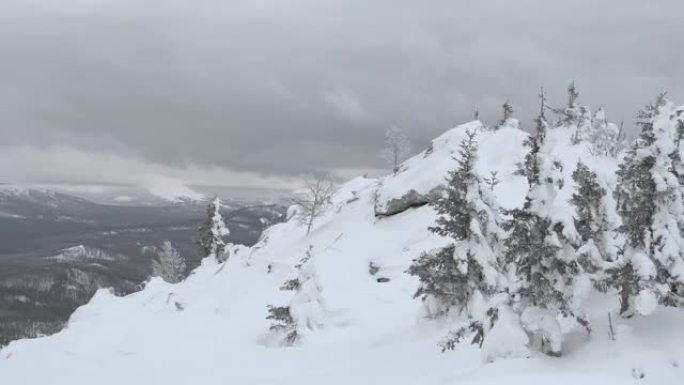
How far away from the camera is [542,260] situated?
607 inches

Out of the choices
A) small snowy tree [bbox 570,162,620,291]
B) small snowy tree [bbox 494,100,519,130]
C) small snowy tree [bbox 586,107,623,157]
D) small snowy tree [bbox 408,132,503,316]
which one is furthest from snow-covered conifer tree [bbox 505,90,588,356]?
small snowy tree [bbox 494,100,519,130]

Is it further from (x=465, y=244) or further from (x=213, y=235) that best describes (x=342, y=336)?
(x=213, y=235)

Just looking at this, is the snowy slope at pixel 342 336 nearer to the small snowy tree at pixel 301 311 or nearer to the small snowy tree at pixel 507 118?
the small snowy tree at pixel 301 311

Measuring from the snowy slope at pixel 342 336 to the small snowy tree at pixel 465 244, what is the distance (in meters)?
1.77

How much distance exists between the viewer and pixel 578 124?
2216 inches

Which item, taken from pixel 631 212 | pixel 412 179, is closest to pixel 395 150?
pixel 412 179

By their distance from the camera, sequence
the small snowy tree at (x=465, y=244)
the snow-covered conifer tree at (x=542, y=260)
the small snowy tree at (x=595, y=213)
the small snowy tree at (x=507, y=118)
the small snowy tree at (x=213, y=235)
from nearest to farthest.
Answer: the snow-covered conifer tree at (x=542, y=260) → the small snowy tree at (x=595, y=213) → the small snowy tree at (x=465, y=244) → the small snowy tree at (x=507, y=118) → the small snowy tree at (x=213, y=235)

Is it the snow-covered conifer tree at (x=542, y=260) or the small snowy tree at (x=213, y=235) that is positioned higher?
the small snowy tree at (x=213, y=235)

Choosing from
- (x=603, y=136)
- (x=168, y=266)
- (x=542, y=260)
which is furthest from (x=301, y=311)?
(x=168, y=266)

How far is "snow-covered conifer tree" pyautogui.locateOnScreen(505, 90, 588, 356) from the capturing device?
1523 cm

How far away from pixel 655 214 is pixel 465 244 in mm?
6952

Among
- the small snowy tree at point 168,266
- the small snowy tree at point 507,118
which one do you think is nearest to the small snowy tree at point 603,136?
the small snowy tree at point 507,118

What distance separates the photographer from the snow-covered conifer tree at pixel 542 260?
15.2 meters

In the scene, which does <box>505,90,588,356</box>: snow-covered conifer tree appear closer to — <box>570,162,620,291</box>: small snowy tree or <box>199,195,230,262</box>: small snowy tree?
<box>570,162,620,291</box>: small snowy tree
